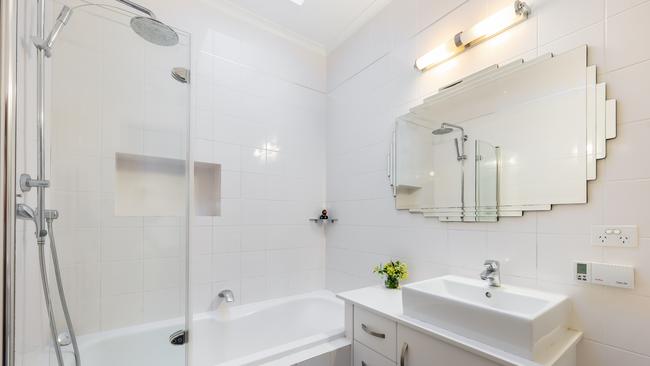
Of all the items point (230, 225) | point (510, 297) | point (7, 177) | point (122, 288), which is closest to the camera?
point (7, 177)

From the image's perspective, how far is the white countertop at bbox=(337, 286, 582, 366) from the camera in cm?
95

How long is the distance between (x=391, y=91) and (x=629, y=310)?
166cm

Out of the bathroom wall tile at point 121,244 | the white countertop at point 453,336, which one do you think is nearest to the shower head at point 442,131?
the white countertop at point 453,336

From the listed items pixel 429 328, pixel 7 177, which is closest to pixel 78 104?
pixel 7 177

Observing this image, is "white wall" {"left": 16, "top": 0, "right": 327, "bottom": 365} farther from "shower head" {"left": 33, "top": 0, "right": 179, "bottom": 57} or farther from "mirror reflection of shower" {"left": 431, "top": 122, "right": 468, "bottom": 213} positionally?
"mirror reflection of shower" {"left": 431, "top": 122, "right": 468, "bottom": 213}

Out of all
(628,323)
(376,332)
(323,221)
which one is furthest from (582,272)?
(323,221)

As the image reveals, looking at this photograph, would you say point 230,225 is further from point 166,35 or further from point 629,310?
point 629,310

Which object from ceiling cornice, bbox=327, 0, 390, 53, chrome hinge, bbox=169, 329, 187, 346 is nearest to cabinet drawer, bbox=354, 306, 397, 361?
chrome hinge, bbox=169, 329, 187, 346

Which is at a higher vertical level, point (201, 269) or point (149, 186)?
point (149, 186)

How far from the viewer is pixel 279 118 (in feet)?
8.25

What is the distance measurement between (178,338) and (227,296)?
56 centimetres

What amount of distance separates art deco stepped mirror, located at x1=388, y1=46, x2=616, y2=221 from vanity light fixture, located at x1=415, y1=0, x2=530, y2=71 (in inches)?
7.4

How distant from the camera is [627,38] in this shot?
3.59ft

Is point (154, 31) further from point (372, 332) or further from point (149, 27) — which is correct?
point (372, 332)
